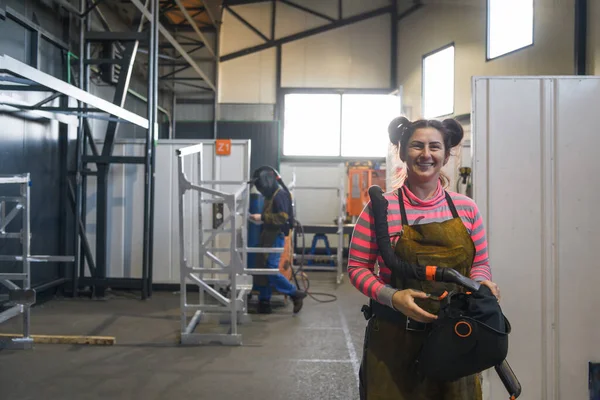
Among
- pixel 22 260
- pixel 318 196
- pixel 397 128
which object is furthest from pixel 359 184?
pixel 397 128

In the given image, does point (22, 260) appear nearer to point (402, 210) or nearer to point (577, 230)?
point (402, 210)

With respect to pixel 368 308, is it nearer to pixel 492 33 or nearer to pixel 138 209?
pixel 138 209

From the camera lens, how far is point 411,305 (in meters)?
1.58

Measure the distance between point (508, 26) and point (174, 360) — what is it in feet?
22.4

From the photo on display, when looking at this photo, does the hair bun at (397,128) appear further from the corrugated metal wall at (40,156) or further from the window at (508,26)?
the window at (508,26)

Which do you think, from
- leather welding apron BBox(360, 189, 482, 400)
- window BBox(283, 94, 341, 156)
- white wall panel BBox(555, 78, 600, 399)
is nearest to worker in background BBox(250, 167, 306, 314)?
white wall panel BBox(555, 78, 600, 399)

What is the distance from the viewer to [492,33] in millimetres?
7895

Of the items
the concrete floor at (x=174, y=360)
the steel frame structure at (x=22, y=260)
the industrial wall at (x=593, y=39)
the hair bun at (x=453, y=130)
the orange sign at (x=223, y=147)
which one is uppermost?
the industrial wall at (x=593, y=39)

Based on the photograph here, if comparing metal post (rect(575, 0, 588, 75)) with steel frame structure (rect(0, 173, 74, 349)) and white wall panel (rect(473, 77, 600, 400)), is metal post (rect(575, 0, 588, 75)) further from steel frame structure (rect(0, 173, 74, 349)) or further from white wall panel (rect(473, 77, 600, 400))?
steel frame structure (rect(0, 173, 74, 349))

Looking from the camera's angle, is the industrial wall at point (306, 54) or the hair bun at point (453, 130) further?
the industrial wall at point (306, 54)

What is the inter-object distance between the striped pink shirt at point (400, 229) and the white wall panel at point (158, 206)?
202 inches

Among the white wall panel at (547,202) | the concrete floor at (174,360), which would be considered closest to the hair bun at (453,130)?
the white wall panel at (547,202)

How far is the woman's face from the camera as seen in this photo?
181 cm

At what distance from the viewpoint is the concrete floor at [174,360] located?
3.54 meters
